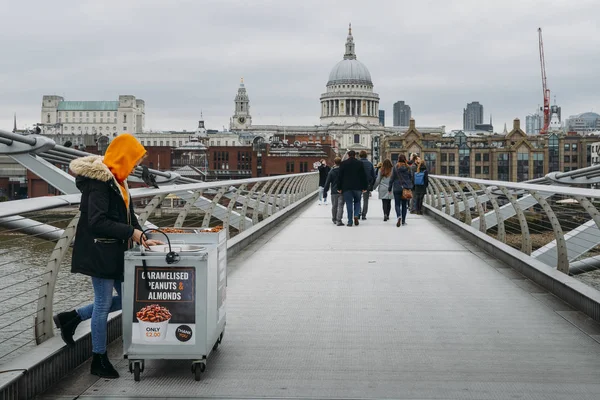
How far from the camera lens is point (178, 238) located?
5.30 meters

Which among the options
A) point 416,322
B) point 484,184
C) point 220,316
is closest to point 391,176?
point 484,184

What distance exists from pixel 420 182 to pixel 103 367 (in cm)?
1579

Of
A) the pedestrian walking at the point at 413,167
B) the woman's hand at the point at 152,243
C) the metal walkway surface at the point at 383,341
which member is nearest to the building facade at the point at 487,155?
the pedestrian walking at the point at 413,167

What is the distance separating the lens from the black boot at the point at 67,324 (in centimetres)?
500

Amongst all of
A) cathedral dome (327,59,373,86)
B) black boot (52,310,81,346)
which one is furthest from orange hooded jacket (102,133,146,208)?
cathedral dome (327,59,373,86)

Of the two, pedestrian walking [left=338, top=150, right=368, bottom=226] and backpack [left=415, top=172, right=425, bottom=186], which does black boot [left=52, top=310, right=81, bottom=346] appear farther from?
backpack [left=415, top=172, right=425, bottom=186]

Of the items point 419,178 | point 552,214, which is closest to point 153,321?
point 552,214

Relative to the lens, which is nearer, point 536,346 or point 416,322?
point 536,346

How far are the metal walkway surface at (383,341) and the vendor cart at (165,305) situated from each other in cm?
20

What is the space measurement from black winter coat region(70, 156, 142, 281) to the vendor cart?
0.34ft

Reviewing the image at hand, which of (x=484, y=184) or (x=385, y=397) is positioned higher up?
(x=484, y=184)

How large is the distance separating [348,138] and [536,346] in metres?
186

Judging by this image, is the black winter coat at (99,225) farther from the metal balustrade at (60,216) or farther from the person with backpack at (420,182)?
the person with backpack at (420,182)

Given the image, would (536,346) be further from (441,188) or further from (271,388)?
(441,188)
